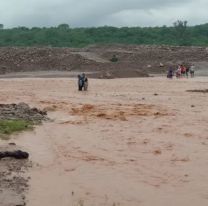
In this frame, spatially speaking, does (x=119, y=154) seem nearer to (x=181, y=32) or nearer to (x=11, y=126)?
(x=11, y=126)

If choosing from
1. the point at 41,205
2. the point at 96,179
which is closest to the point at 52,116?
the point at 96,179

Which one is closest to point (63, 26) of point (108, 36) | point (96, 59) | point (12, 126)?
point (108, 36)

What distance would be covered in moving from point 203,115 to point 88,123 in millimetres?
4158

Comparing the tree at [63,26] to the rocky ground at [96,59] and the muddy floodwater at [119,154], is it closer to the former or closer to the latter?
the rocky ground at [96,59]

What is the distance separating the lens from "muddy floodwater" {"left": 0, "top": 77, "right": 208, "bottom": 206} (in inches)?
372

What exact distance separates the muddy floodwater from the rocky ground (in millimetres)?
31086

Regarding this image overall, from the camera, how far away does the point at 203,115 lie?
20.1 meters

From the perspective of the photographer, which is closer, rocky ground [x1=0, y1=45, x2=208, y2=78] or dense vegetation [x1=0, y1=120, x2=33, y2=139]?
dense vegetation [x1=0, y1=120, x2=33, y2=139]

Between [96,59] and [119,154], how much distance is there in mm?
47649

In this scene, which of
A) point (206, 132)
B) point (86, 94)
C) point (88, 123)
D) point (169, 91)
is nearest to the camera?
point (206, 132)

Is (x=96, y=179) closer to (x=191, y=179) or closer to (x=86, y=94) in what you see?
(x=191, y=179)

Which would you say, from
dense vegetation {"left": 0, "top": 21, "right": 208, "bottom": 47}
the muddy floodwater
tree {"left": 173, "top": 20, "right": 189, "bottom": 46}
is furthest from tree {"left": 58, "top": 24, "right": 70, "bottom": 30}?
the muddy floodwater

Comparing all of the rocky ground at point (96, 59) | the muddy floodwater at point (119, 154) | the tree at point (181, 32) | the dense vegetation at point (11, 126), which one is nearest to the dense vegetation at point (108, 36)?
the tree at point (181, 32)

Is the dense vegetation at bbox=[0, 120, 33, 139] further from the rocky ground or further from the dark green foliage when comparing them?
the rocky ground
